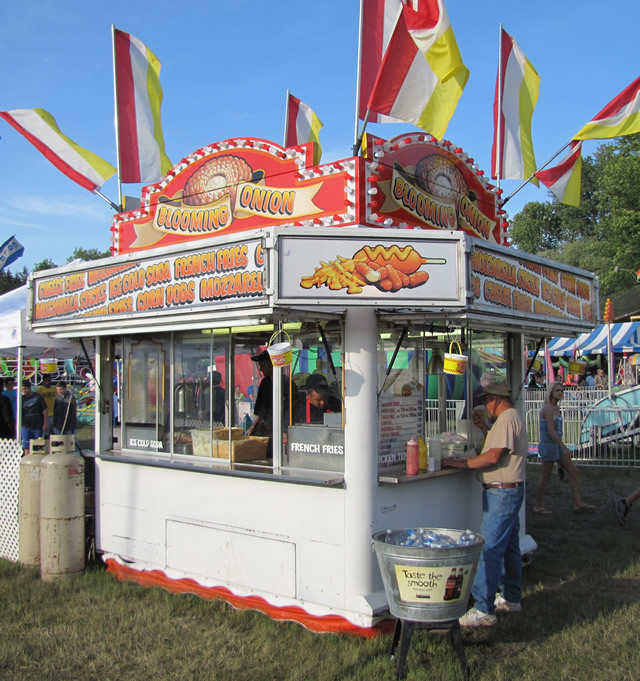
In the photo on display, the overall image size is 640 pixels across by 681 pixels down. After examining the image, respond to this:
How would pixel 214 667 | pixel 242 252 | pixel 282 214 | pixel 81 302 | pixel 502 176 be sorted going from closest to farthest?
pixel 214 667 → pixel 242 252 → pixel 282 214 → pixel 81 302 → pixel 502 176

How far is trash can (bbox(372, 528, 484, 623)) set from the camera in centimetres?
419

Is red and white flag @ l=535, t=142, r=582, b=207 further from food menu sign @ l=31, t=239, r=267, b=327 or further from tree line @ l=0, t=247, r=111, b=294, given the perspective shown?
tree line @ l=0, t=247, r=111, b=294

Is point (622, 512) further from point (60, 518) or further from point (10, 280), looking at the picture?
point (10, 280)

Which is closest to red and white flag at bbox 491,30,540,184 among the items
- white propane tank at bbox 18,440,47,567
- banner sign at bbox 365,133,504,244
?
banner sign at bbox 365,133,504,244

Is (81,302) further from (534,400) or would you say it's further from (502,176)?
(534,400)

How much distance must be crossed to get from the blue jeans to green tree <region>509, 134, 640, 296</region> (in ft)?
79.5

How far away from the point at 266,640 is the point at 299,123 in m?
6.76

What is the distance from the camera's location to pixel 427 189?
5840 mm

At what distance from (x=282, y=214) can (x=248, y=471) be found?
2.17 meters

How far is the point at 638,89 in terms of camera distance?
6.67m

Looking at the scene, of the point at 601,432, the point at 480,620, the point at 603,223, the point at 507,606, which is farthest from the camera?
the point at 603,223

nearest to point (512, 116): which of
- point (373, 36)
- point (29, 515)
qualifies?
point (373, 36)

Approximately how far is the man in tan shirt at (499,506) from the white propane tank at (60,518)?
12.3 feet

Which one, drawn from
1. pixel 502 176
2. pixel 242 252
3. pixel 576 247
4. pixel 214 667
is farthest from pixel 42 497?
Answer: pixel 576 247
